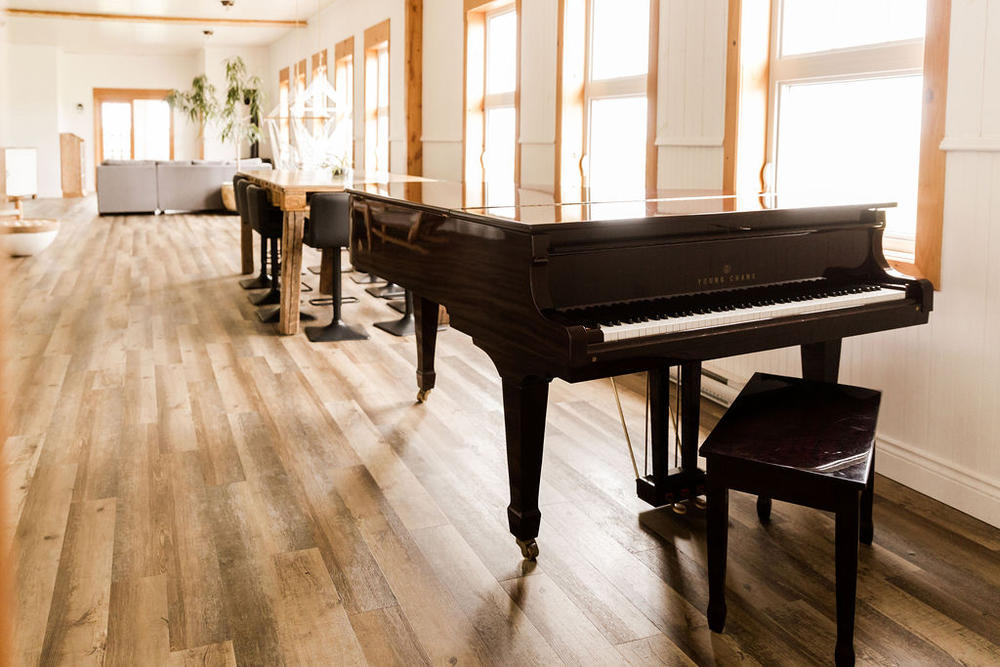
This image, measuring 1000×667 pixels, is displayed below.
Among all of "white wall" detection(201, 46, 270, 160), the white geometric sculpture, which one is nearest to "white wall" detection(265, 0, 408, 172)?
the white geometric sculpture

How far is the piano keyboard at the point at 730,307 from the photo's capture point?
2217 millimetres

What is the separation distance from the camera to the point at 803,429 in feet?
7.30

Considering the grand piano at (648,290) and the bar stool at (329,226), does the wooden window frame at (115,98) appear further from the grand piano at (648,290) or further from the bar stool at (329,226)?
the grand piano at (648,290)

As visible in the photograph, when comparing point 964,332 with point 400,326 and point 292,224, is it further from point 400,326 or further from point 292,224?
point 292,224

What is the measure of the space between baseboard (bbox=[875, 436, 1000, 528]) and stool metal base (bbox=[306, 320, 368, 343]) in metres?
3.17

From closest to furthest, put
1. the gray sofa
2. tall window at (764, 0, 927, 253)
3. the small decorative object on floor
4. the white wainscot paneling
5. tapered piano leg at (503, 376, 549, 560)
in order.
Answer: tapered piano leg at (503, 376, 549, 560)
the white wainscot paneling
tall window at (764, 0, 927, 253)
the small decorative object on floor
the gray sofa

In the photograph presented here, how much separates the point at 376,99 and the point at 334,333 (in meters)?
5.42

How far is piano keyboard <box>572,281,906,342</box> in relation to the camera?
2.22 m

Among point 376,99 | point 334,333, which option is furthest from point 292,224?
point 376,99

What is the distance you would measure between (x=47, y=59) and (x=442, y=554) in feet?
58.2

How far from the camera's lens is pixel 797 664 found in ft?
6.77

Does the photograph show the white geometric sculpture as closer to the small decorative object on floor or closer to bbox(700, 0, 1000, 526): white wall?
the small decorative object on floor

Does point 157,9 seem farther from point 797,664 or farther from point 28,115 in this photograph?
point 797,664

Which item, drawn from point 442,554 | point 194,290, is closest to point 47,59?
point 194,290
